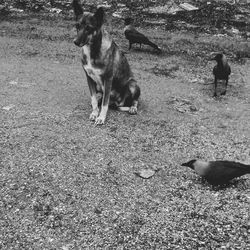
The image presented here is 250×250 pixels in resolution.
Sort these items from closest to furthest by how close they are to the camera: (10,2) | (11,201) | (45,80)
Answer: (11,201), (45,80), (10,2)

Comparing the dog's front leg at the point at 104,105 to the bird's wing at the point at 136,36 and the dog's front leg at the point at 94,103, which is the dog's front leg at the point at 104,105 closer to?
the dog's front leg at the point at 94,103

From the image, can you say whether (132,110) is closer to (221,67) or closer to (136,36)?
(221,67)

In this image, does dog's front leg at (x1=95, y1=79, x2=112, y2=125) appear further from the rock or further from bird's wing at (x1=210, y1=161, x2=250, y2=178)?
bird's wing at (x1=210, y1=161, x2=250, y2=178)

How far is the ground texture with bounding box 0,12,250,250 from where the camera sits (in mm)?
4125

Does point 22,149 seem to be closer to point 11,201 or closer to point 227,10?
point 11,201

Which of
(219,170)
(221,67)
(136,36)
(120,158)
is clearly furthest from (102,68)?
(136,36)

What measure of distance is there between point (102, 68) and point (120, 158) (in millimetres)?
1590

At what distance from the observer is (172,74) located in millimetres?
9188

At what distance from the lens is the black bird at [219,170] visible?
4586 millimetres

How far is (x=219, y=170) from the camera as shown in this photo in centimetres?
469

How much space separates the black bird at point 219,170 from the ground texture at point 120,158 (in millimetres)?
174

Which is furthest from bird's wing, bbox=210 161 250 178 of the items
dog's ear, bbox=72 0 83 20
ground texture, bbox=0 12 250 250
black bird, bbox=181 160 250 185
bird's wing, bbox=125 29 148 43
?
bird's wing, bbox=125 29 148 43

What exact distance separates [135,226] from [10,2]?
1333 cm

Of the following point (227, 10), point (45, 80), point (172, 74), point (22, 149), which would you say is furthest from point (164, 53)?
point (22, 149)
